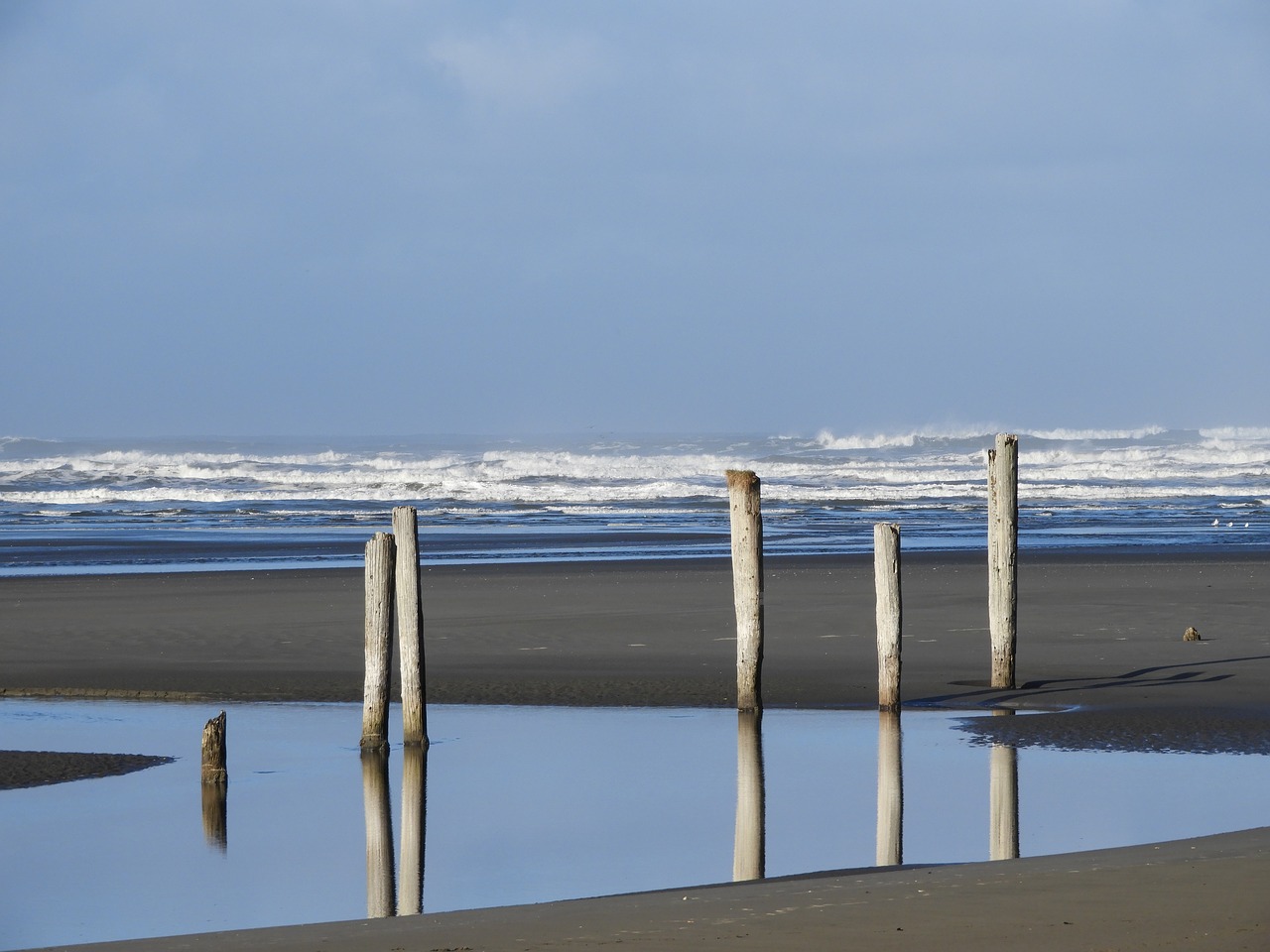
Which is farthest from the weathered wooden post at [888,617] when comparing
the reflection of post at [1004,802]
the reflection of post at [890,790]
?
the reflection of post at [1004,802]

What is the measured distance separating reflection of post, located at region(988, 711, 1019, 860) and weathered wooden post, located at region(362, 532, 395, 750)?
3956 millimetres

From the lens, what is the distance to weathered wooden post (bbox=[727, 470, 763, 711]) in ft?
37.3

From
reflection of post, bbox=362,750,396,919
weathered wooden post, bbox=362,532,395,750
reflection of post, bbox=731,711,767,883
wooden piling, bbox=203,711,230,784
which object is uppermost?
weathered wooden post, bbox=362,532,395,750

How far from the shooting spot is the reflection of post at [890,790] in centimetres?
747

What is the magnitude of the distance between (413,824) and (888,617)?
4.39 meters

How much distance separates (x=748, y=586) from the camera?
449 inches

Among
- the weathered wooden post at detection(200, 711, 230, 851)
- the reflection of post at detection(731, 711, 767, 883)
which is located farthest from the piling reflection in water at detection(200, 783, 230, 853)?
the reflection of post at detection(731, 711, 767, 883)

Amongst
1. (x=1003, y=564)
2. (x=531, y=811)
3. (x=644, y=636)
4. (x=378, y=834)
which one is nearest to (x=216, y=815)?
(x=378, y=834)

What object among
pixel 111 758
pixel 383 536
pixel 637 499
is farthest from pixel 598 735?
pixel 637 499

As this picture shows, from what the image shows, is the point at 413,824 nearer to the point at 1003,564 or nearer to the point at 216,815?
the point at 216,815

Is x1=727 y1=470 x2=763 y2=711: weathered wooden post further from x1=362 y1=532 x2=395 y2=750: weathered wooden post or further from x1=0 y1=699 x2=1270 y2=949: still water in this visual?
x1=362 y1=532 x2=395 y2=750: weathered wooden post

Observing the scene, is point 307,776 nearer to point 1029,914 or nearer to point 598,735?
point 598,735

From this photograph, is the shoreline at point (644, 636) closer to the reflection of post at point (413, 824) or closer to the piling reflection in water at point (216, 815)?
the reflection of post at point (413, 824)

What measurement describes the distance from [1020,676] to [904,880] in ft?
22.9
